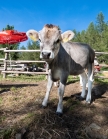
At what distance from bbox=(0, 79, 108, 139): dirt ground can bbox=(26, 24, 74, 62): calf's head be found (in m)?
1.27

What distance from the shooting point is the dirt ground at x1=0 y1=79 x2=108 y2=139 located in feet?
12.0

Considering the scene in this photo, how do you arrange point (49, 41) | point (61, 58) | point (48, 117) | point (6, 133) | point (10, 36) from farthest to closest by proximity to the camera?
point (10, 36), point (61, 58), point (48, 117), point (49, 41), point (6, 133)

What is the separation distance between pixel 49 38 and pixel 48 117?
1.63m

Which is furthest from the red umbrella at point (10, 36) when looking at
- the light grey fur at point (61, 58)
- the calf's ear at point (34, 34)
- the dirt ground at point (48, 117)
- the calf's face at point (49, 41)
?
the calf's face at point (49, 41)

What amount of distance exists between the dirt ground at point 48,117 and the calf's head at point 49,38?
4.16ft

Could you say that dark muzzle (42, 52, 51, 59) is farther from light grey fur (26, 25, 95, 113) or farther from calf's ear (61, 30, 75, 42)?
calf's ear (61, 30, 75, 42)

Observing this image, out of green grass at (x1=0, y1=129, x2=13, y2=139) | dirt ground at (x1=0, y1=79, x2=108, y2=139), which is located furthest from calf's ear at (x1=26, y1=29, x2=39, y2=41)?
green grass at (x1=0, y1=129, x2=13, y2=139)

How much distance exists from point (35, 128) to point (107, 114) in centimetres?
175

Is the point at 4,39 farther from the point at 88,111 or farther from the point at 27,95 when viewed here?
the point at 88,111

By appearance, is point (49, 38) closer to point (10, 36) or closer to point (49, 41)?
point (49, 41)

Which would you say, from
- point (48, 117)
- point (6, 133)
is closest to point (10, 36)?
point (48, 117)

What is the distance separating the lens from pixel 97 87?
6.57m

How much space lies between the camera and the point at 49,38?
3850 mm

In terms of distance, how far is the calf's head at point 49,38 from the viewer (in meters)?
3.69
